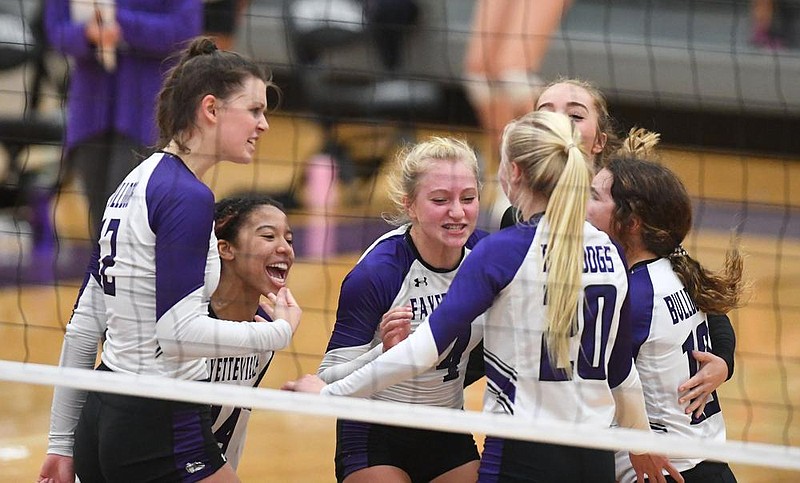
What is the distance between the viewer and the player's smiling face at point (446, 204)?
343 centimetres

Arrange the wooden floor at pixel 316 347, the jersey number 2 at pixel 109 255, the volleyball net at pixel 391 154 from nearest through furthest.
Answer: the jersey number 2 at pixel 109 255
the wooden floor at pixel 316 347
the volleyball net at pixel 391 154

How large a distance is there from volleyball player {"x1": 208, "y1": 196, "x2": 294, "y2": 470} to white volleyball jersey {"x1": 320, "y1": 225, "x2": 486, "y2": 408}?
0.20 metres

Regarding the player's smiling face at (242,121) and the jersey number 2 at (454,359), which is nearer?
the player's smiling face at (242,121)

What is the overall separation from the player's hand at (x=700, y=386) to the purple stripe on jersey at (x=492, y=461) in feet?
1.65

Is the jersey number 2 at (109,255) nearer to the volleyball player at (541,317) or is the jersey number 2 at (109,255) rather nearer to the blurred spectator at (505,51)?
the volleyball player at (541,317)

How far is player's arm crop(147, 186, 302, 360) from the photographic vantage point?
121 inches

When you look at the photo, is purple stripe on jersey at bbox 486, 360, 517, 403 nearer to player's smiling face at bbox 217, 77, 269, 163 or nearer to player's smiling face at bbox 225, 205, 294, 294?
player's smiling face at bbox 225, 205, 294, 294

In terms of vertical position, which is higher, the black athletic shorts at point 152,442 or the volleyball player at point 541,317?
the volleyball player at point 541,317

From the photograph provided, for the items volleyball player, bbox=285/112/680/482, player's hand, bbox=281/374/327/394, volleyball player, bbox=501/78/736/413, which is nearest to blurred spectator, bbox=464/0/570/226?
volleyball player, bbox=501/78/736/413

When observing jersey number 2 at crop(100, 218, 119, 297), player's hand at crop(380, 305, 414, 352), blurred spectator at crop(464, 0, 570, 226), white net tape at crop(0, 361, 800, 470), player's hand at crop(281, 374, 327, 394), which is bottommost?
white net tape at crop(0, 361, 800, 470)

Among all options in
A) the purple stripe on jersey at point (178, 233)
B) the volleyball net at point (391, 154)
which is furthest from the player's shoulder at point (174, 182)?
the volleyball net at point (391, 154)

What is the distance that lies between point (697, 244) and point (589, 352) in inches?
199

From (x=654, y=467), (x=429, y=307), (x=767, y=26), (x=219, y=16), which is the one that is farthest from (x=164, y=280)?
(x=767, y=26)

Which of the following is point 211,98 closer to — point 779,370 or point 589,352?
point 589,352
